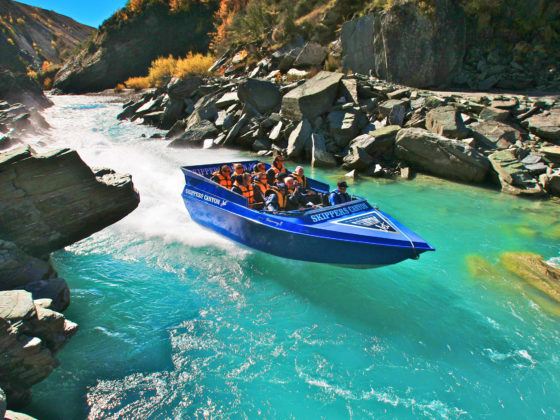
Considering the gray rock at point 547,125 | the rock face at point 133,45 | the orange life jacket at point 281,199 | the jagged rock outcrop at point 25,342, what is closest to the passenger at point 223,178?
the orange life jacket at point 281,199

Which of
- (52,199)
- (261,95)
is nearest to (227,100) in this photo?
(261,95)

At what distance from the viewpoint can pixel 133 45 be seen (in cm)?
3819

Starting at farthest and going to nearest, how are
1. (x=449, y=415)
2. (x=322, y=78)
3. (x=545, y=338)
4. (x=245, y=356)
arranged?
(x=322, y=78), (x=545, y=338), (x=245, y=356), (x=449, y=415)

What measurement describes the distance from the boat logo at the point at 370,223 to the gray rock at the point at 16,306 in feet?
16.2

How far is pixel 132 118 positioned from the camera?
79.2ft

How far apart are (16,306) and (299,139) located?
11957mm

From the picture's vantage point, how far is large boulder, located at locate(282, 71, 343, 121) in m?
15.6

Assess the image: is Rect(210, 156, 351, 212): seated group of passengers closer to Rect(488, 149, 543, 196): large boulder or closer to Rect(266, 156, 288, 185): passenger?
Rect(266, 156, 288, 185): passenger

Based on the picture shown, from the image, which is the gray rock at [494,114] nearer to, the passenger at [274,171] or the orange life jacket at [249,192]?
the passenger at [274,171]

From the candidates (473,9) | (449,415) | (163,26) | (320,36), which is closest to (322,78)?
(320,36)

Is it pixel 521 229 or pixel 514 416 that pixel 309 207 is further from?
pixel 521 229

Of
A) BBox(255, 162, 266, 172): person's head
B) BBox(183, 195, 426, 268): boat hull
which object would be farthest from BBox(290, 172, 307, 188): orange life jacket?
BBox(183, 195, 426, 268): boat hull

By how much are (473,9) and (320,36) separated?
807 cm

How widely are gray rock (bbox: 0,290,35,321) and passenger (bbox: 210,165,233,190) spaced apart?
16.3 feet
